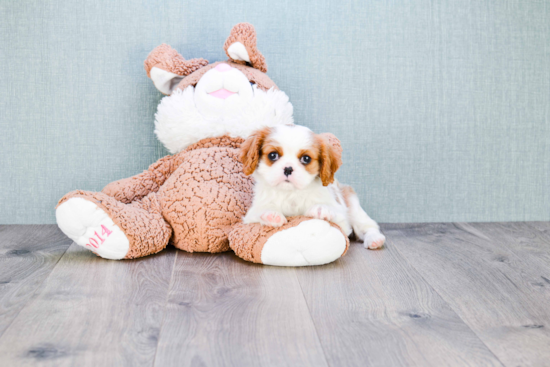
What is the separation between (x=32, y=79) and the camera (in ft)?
5.41

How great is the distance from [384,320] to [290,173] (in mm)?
441

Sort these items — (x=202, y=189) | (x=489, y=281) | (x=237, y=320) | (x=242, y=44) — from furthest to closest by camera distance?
(x=242, y=44), (x=202, y=189), (x=489, y=281), (x=237, y=320)

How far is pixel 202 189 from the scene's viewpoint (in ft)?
4.50

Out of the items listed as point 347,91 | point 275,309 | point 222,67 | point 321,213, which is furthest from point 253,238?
point 347,91

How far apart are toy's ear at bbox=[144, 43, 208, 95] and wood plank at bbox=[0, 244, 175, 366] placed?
0.62 m

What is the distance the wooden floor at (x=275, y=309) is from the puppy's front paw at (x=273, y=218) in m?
0.12

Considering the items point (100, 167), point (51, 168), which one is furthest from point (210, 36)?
point (51, 168)

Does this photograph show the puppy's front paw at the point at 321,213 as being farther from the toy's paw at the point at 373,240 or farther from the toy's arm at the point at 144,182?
the toy's arm at the point at 144,182

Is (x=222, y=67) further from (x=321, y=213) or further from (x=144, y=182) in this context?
(x=321, y=213)

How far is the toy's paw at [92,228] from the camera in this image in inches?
47.8

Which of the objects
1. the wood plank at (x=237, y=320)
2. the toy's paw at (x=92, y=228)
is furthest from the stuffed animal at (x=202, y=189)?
the wood plank at (x=237, y=320)

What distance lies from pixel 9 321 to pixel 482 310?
0.93m

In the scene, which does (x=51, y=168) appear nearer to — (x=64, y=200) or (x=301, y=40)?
(x=64, y=200)

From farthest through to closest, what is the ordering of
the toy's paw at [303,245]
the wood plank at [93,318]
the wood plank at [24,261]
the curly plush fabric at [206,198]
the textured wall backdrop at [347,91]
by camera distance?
the textured wall backdrop at [347,91] < the curly plush fabric at [206,198] < the toy's paw at [303,245] < the wood plank at [24,261] < the wood plank at [93,318]
